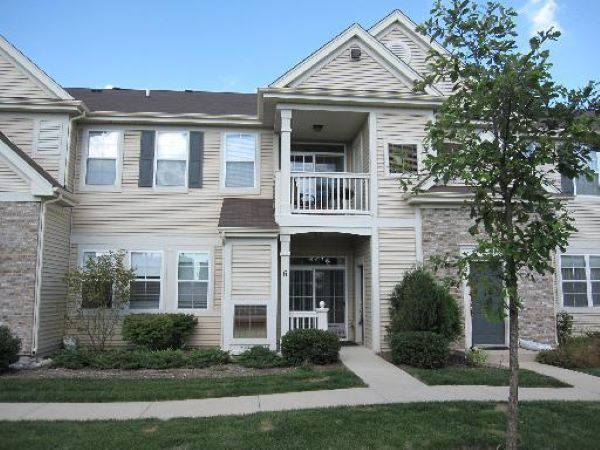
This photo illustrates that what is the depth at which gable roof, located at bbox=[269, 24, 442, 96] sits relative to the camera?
1339 cm

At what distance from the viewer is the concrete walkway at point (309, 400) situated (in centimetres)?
741

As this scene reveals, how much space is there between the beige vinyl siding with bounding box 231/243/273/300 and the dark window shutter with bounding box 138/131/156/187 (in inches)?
137

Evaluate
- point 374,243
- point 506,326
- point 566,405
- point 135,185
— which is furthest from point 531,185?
point 135,185

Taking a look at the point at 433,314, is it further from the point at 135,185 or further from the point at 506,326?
the point at 135,185

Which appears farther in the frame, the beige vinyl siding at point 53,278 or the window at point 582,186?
the window at point 582,186

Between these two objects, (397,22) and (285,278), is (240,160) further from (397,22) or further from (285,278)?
(397,22)

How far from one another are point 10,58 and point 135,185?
4.68 metres

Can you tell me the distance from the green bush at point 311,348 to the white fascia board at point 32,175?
6.60 m

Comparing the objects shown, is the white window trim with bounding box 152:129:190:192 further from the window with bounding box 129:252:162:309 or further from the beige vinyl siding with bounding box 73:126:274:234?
the window with bounding box 129:252:162:309

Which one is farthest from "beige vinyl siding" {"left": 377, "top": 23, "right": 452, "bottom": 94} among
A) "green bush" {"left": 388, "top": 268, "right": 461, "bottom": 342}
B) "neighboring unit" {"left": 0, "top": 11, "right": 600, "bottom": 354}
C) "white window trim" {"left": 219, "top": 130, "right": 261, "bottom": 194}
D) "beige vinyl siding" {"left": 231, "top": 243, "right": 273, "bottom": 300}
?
"beige vinyl siding" {"left": 231, "top": 243, "right": 273, "bottom": 300}

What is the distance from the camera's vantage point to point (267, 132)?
48.8 ft

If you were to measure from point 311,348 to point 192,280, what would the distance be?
4.46 m

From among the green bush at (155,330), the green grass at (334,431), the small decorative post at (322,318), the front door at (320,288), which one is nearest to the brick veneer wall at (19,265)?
the green bush at (155,330)

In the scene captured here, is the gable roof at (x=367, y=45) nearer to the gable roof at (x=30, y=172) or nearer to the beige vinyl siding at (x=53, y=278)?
the gable roof at (x=30, y=172)
